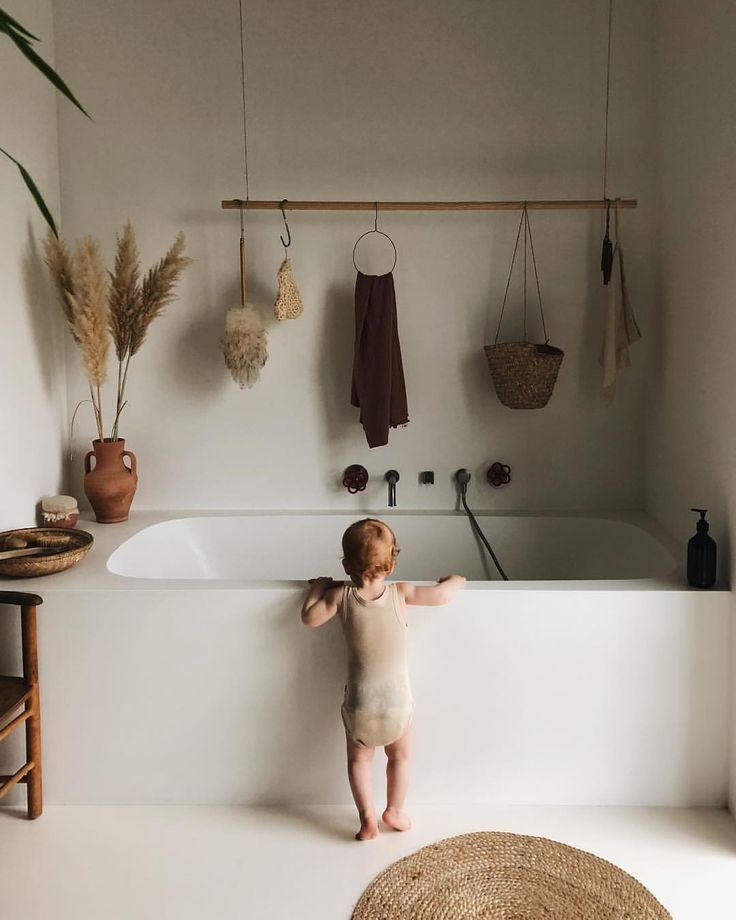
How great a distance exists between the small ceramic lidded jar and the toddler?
112cm

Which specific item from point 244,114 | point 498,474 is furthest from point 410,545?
point 244,114

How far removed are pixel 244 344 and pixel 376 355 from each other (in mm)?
481

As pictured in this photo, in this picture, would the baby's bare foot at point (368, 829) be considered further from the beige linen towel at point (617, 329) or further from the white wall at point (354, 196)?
the beige linen towel at point (617, 329)

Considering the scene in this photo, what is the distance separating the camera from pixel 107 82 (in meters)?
3.20

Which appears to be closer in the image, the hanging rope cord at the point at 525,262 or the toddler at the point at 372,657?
the toddler at the point at 372,657

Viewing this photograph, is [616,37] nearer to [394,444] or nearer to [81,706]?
[394,444]

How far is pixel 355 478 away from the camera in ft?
10.9

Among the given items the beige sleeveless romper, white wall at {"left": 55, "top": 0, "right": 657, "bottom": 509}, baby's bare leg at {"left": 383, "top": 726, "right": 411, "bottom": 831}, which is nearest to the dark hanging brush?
white wall at {"left": 55, "top": 0, "right": 657, "bottom": 509}

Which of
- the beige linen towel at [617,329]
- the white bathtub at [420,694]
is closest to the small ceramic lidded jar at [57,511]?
the white bathtub at [420,694]

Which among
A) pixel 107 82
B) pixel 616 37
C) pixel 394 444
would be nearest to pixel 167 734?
pixel 394 444

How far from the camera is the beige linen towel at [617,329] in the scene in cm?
304

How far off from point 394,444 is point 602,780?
1.47m

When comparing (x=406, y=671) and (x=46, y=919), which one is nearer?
(x=46, y=919)

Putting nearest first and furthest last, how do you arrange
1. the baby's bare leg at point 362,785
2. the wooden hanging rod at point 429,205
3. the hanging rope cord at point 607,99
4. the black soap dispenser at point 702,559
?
1. the baby's bare leg at point 362,785
2. the black soap dispenser at point 702,559
3. the wooden hanging rod at point 429,205
4. the hanging rope cord at point 607,99
